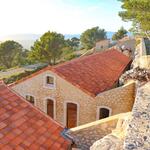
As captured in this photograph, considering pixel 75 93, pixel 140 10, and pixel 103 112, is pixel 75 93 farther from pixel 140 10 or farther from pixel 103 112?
pixel 140 10

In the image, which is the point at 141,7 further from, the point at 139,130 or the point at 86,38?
the point at 86,38

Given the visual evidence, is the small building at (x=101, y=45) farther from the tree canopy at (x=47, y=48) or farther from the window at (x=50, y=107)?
the window at (x=50, y=107)

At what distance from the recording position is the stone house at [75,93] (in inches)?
573

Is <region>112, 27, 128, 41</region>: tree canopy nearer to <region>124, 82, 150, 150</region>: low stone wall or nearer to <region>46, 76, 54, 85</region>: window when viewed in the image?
<region>46, 76, 54, 85</region>: window

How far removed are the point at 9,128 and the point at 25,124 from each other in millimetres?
686

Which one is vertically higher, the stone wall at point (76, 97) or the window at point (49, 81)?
the window at point (49, 81)

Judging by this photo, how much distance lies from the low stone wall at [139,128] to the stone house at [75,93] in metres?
7.10

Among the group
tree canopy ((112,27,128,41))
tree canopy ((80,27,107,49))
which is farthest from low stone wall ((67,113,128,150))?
tree canopy ((80,27,107,49))

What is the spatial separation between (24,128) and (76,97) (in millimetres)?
7720

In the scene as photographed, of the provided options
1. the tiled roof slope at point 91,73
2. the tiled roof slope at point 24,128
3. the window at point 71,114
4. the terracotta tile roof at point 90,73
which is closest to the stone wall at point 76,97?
the window at point 71,114

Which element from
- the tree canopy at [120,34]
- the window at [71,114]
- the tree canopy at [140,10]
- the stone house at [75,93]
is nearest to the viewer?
the stone house at [75,93]

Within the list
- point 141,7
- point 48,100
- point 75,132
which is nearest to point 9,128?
point 75,132

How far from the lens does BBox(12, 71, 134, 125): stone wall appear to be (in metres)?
14.4

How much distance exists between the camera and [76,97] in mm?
15523
